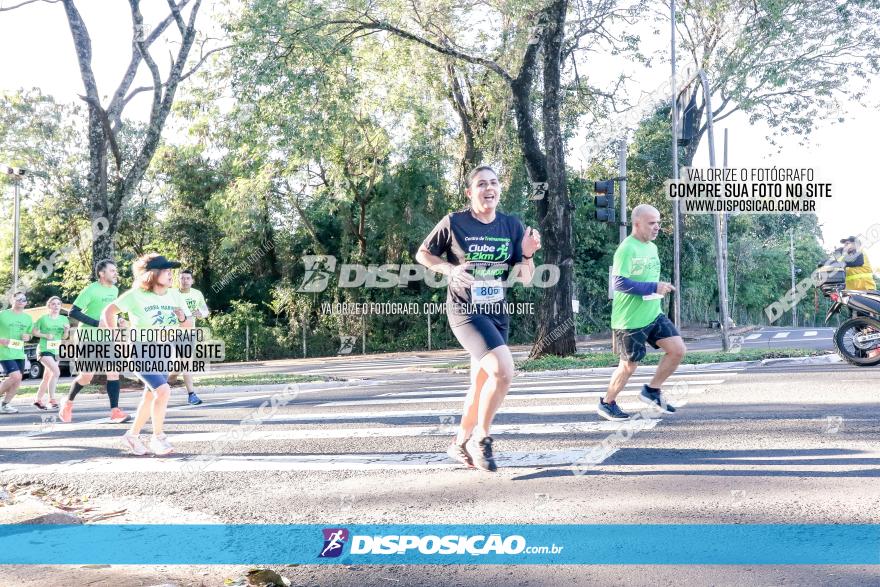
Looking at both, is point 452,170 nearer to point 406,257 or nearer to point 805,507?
point 406,257

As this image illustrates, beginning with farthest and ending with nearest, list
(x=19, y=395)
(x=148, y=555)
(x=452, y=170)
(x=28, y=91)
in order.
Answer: (x=28, y=91)
(x=452, y=170)
(x=19, y=395)
(x=148, y=555)

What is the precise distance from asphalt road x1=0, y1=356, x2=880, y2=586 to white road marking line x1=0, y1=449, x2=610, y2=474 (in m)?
0.02

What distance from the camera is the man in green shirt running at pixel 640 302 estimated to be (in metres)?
6.77

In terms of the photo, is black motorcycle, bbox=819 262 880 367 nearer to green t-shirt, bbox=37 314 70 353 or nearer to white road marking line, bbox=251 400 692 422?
white road marking line, bbox=251 400 692 422

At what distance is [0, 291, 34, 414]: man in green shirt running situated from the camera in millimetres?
11320

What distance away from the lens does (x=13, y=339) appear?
37.2ft

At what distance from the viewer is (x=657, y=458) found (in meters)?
5.62

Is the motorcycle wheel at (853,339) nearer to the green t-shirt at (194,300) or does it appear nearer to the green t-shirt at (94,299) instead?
the green t-shirt at (194,300)

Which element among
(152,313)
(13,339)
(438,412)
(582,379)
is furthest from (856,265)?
(13,339)

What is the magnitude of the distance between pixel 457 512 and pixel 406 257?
1089 inches

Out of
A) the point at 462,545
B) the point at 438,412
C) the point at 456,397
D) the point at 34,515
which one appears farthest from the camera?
the point at 456,397

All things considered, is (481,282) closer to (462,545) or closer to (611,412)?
(462,545)

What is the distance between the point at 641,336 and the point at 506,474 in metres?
2.31

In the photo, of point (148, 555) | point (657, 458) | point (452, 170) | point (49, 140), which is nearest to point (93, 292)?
point (148, 555)
